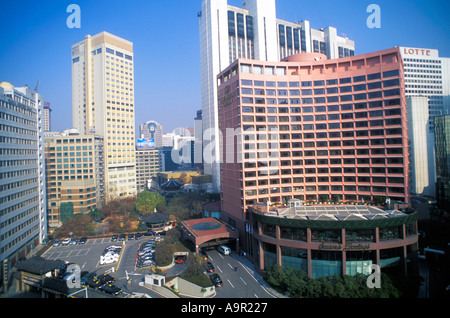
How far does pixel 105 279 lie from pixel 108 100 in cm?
4817

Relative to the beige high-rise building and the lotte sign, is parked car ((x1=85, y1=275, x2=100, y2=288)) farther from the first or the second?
the lotte sign

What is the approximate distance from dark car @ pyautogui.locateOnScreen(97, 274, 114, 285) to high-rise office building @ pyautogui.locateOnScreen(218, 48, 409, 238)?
51.0 feet

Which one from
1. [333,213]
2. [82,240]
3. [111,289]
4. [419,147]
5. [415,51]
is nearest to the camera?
[111,289]

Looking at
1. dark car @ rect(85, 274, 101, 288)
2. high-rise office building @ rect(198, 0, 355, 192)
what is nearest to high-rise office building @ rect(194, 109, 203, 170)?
high-rise office building @ rect(198, 0, 355, 192)

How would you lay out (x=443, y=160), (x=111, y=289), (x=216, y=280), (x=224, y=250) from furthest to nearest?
(x=443, y=160)
(x=224, y=250)
(x=216, y=280)
(x=111, y=289)

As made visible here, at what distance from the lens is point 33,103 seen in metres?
37.8

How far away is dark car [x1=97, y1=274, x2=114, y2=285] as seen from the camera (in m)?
24.1

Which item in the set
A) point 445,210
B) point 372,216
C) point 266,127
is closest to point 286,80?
point 266,127

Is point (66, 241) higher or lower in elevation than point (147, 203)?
lower

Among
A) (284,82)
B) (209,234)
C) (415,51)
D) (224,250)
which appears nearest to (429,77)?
(415,51)

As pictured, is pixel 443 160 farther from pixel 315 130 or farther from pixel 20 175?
pixel 20 175

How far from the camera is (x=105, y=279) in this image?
80.6 ft

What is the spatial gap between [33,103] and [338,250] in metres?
41.5

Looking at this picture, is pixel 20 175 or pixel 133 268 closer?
pixel 133 268
